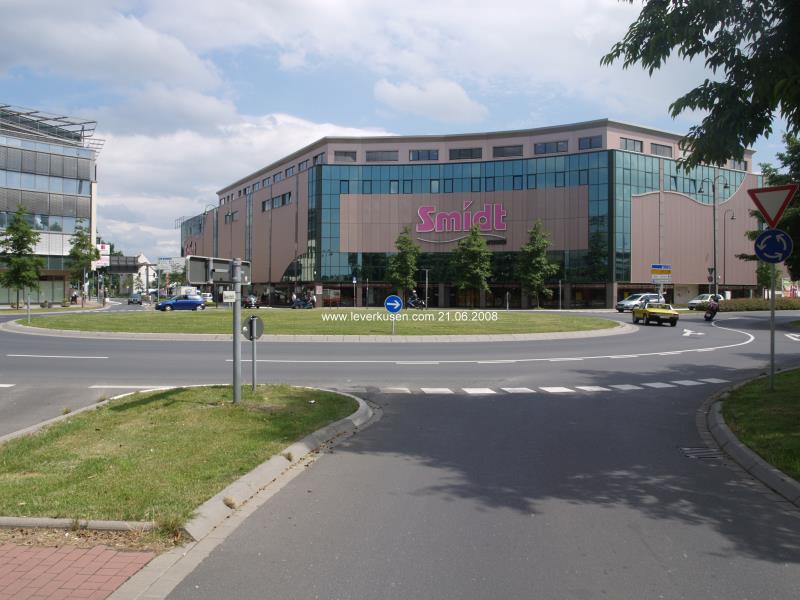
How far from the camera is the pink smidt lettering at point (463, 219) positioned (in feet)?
224

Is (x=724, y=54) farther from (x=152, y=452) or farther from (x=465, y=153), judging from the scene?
(x=465, y=153)

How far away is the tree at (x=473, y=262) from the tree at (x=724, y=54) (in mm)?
54541

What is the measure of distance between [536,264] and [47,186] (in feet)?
156

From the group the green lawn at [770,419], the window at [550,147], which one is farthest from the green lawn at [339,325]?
the window at [550,147]

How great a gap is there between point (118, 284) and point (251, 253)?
281ft

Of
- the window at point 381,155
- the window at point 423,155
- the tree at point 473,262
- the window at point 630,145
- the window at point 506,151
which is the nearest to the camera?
the tree at point 473,262

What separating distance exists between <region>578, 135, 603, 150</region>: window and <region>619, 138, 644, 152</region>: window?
246 centimetres

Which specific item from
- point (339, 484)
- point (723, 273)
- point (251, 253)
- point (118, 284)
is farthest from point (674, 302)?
point (118, 284)

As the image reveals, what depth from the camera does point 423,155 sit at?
235 ft

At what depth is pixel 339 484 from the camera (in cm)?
607

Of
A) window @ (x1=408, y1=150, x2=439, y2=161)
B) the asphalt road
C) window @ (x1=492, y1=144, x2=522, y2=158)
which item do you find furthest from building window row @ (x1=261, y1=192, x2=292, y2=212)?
the asphalt road

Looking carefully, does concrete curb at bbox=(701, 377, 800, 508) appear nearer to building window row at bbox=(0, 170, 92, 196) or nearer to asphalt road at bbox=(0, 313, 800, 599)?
asphalt road at bbox=(0, 313, 800, 599)

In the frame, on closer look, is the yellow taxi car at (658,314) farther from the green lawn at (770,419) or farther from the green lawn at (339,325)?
the green lawn at (770,419)

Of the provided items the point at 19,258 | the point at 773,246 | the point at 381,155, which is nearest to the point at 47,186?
the point at 19,258
